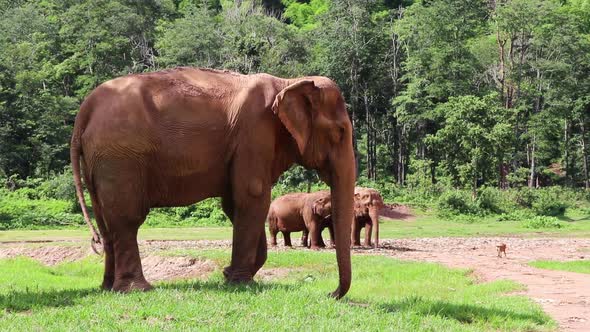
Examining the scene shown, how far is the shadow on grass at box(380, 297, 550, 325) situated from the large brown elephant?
0.90 m

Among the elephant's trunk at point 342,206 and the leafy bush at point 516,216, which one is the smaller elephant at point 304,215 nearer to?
the elephant's trunk at point 342,206

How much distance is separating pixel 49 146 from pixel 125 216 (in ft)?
156

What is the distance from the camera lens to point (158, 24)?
92375mm

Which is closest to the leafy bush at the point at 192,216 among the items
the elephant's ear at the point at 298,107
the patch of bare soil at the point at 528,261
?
the patch of bare soil at the point at 528,261

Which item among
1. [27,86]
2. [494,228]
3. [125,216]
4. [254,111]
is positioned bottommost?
[494,228]

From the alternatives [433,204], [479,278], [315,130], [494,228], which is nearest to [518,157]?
[433,204]

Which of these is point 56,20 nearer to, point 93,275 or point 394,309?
point 93,275

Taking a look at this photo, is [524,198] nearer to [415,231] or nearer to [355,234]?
[415,231]

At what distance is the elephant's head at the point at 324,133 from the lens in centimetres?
1013

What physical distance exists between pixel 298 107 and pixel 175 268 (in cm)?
844

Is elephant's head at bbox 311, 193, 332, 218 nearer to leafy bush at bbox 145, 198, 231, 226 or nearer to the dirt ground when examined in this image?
the dirt ground

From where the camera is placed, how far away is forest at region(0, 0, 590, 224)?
180ft

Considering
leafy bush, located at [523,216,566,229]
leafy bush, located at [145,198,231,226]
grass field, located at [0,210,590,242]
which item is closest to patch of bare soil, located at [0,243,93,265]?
grass field, located at [0,210,590,242]

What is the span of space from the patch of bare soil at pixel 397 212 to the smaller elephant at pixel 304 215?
19897 millimetres
